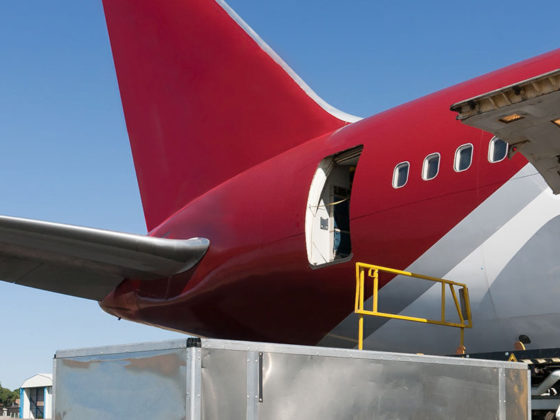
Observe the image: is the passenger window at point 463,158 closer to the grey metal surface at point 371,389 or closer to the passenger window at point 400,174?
the passenger window at point 400,174

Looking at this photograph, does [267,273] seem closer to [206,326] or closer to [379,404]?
[206,326]

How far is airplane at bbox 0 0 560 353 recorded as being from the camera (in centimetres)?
895

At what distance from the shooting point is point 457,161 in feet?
31.2

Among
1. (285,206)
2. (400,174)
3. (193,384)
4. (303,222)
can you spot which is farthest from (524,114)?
(285,206)

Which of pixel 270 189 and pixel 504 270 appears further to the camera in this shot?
pixel 270 189

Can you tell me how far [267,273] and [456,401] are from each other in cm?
685

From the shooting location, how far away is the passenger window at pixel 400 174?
1028 centimetres

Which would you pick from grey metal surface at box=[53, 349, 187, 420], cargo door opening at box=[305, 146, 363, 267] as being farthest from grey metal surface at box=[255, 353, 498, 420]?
cargo door opening at box=[305, 146, 363, 267]

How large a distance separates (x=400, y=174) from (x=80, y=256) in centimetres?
537

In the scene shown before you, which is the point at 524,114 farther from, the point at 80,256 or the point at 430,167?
the point at 80,256

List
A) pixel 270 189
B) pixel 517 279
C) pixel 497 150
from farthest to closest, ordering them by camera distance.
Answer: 1. pixel 270 189
2. pixel 497 150
3. pixel 517 279

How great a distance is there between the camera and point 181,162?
679 inches

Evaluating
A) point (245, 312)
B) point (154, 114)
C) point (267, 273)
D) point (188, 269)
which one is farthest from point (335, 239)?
point (154, 114)

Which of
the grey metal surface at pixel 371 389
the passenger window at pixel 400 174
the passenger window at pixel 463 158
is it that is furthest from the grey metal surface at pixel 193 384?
the passenger window at pixel 400 174
